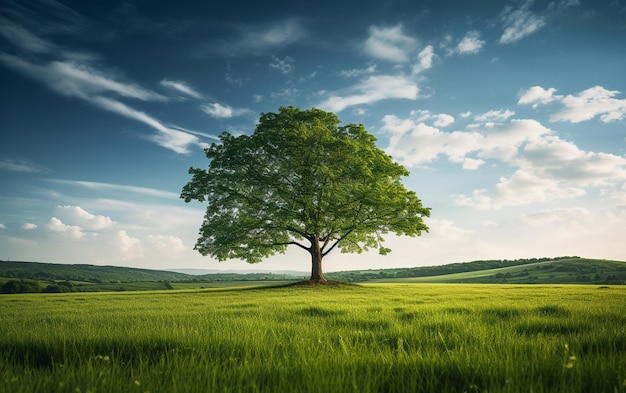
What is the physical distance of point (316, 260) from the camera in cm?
3397

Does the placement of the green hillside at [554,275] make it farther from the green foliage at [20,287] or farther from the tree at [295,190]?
the green foliage at [20,287]

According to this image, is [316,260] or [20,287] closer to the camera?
[316,260]

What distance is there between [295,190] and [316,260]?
738 cm

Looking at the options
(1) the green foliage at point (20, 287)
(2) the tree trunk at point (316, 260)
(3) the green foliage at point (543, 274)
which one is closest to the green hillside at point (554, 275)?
(3) the green foliage at point (543, 274)

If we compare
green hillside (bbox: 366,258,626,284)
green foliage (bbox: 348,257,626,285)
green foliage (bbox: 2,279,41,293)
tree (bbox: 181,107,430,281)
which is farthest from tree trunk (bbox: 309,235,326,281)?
green foliage (bbox: 348,257,626,285)

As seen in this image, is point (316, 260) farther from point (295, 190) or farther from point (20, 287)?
point (20, 287)

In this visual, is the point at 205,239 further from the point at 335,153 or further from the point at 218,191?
the point at 335,153

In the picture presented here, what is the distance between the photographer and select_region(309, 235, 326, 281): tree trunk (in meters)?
→ 33.6

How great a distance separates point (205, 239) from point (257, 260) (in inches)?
209

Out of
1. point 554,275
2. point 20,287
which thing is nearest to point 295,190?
point 20,287

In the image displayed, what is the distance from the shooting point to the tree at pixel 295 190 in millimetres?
30484

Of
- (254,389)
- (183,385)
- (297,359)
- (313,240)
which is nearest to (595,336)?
(297,359)

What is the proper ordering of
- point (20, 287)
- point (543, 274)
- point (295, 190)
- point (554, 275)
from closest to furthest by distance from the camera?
point (295, 190) < point (20, 287) < point (554, 275) < point (543, 274)

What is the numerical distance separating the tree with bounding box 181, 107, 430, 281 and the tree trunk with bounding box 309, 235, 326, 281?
0.32 feet
